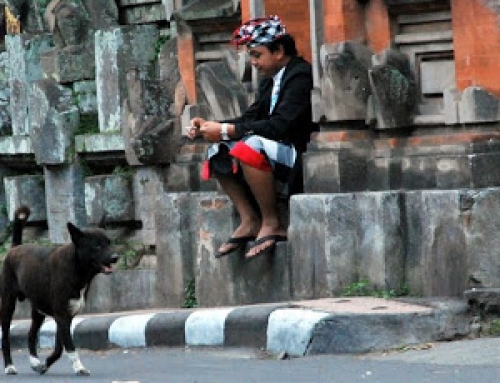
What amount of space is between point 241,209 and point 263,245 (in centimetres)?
43

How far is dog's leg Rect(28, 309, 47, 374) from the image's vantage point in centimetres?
1313

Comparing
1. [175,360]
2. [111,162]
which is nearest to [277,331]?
[175,360]

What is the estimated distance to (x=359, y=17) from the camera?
1396cm

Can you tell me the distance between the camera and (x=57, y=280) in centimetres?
1286

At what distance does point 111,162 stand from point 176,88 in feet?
4.44

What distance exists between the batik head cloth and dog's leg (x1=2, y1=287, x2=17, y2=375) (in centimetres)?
240

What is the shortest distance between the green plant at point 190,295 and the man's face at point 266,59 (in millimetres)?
1969

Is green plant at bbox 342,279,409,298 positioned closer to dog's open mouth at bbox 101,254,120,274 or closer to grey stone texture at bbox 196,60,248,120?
dog's open mouth at bbox 101,254,120,274

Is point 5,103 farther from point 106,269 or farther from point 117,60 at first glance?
point 106,269

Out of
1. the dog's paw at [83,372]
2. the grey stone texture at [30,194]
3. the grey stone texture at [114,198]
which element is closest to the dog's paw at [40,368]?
the dog's paw at [83,372]

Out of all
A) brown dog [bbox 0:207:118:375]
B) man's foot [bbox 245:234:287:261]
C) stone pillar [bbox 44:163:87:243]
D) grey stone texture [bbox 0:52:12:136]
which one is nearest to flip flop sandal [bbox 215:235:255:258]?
man's foot [bbox 245:234:287:261]

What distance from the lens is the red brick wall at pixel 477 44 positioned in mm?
12906

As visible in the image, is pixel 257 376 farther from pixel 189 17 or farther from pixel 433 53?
pixel 189 17

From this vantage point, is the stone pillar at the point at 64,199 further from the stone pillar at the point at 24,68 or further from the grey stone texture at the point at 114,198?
the stone pillar at the point at 24,68
